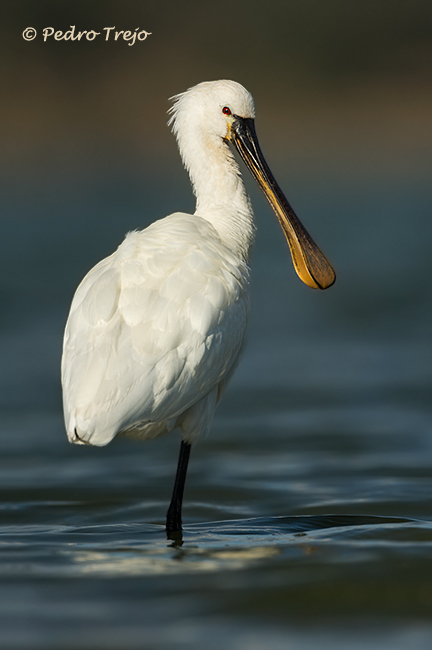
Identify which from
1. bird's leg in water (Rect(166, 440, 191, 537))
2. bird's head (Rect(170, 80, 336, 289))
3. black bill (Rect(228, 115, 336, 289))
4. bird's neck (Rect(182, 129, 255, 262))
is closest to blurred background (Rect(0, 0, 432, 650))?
bird's leg in water (Rect(166, 440, 191, 537))

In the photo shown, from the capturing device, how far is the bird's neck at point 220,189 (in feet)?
29.2

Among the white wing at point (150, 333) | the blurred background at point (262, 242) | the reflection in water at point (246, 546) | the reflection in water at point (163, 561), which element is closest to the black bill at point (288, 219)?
the white wing at point (150, 333)

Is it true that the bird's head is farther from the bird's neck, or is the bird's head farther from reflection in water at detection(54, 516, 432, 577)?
reflection in water at detection(54, 516, 432, 577)

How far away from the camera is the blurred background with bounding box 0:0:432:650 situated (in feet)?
32.4

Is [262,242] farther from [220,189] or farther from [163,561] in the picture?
[163,561]

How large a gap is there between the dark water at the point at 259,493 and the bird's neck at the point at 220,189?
89.0 inches

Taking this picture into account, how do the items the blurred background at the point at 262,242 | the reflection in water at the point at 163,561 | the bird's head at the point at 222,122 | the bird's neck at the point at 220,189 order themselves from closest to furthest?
the reflection in water at the point at 163,561
the bird's neck at the point at 220,189
the bird's head at the point at 222,122
the blurred background at the point at 262,242

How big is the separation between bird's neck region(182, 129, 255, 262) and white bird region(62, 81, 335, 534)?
2 centimetres

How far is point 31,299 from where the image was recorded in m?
19.8

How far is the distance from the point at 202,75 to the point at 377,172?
766cm

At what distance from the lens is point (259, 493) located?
9.66 m

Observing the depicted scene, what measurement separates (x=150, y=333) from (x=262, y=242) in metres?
14.9

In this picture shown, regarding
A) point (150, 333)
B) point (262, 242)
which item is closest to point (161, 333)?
point (150, 333)

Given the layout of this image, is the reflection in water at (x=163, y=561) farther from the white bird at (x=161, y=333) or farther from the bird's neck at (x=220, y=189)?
the bird's neck at (x=220, y=189)
